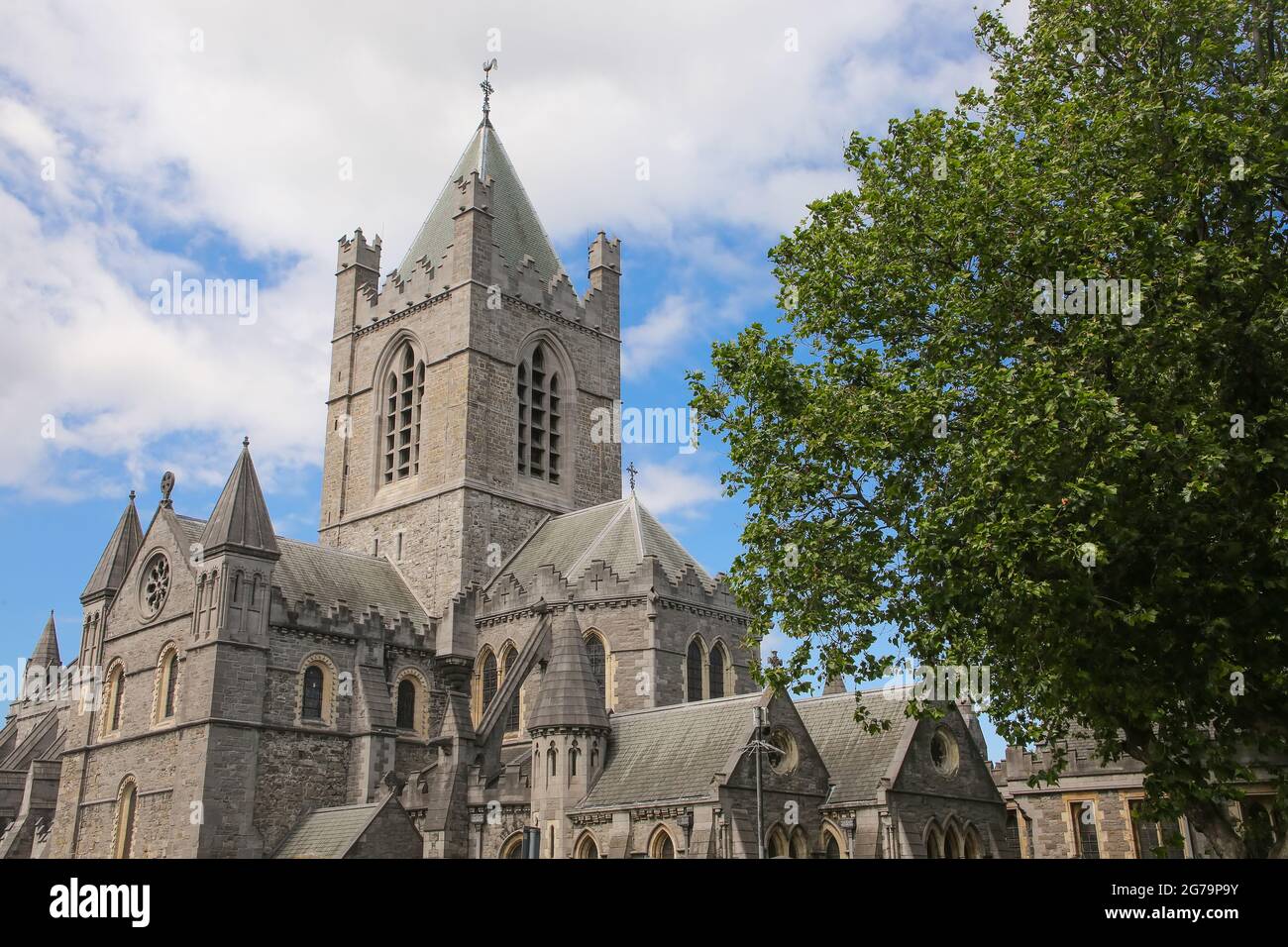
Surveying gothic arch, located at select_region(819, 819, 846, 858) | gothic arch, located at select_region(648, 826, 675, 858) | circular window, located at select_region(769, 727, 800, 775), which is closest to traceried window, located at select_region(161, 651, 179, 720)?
gothic arch, located at select_region(648, 826, 675, 858)

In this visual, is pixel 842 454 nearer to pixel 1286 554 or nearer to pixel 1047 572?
pixel 1047 572

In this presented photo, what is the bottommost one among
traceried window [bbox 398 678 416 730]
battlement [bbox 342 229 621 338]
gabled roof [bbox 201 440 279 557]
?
traceried window [bbox 398 678 416 730]

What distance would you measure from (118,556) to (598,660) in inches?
740

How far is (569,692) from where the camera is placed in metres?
31.5

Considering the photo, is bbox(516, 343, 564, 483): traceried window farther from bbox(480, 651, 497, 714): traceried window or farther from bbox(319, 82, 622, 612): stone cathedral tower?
bbox(480, 651, 497, 714): traceried window

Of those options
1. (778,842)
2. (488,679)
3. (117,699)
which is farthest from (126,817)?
(778,842)

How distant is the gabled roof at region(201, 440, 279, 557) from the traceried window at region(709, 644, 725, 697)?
14508 mm

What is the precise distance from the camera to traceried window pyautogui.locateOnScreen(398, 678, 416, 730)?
3834 cm

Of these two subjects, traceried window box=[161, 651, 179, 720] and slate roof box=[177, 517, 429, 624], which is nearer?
traceried window box=[161, 651, 179, 720]

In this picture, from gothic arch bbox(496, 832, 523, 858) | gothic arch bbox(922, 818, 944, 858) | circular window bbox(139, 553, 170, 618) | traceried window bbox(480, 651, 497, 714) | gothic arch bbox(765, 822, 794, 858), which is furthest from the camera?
traceried window bbox(480, 651, 497, 714)

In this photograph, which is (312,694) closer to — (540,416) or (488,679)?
(488,679)
